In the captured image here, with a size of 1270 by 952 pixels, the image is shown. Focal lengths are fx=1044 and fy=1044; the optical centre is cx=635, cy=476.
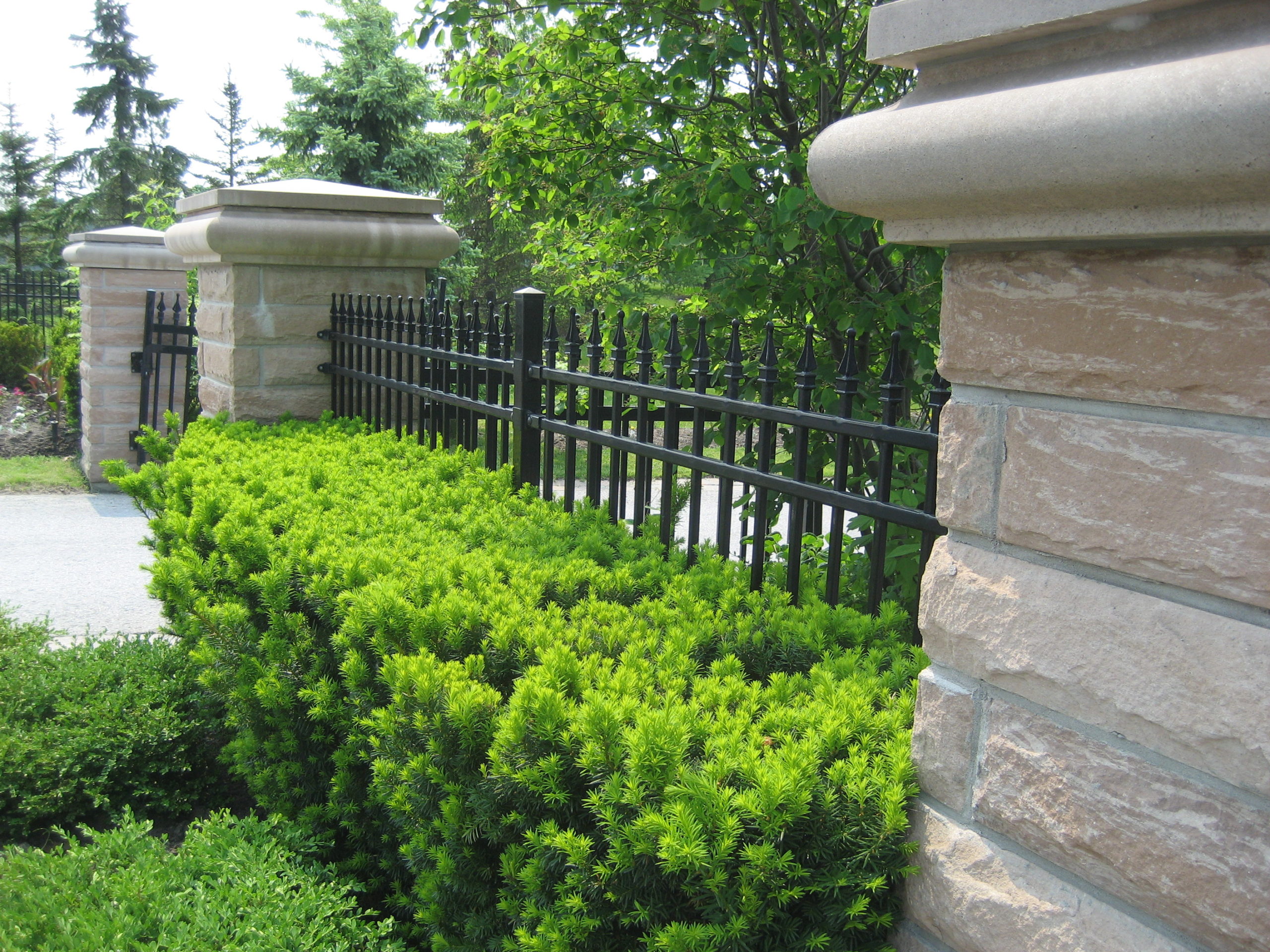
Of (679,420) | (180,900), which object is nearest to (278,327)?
(679,420)

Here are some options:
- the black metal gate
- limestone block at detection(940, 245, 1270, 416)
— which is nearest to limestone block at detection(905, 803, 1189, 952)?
limestone block at detection(940, 245, 1270, 416)

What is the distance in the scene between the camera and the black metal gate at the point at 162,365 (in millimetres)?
9508

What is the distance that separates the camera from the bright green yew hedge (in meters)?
1.78

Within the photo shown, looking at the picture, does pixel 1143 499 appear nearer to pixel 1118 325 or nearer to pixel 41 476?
pixel 1118 325

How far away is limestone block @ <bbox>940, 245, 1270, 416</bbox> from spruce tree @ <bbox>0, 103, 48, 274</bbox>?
41.5 m

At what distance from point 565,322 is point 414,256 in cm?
1850

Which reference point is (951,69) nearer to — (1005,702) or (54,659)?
(1005,702)

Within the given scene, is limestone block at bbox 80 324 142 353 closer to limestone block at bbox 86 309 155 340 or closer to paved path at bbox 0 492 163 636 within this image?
limestone block at bbox 86 309 155 340

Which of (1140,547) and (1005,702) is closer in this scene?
(1140,547)

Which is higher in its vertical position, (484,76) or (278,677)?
(484,76)

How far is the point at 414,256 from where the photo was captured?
597 cm

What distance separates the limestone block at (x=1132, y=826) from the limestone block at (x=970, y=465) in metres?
0.31

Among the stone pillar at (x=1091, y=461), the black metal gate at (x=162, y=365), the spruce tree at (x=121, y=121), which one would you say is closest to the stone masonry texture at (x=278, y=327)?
the black metal gate at (x=162, y=365)

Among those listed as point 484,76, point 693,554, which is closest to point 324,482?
point 693,554
